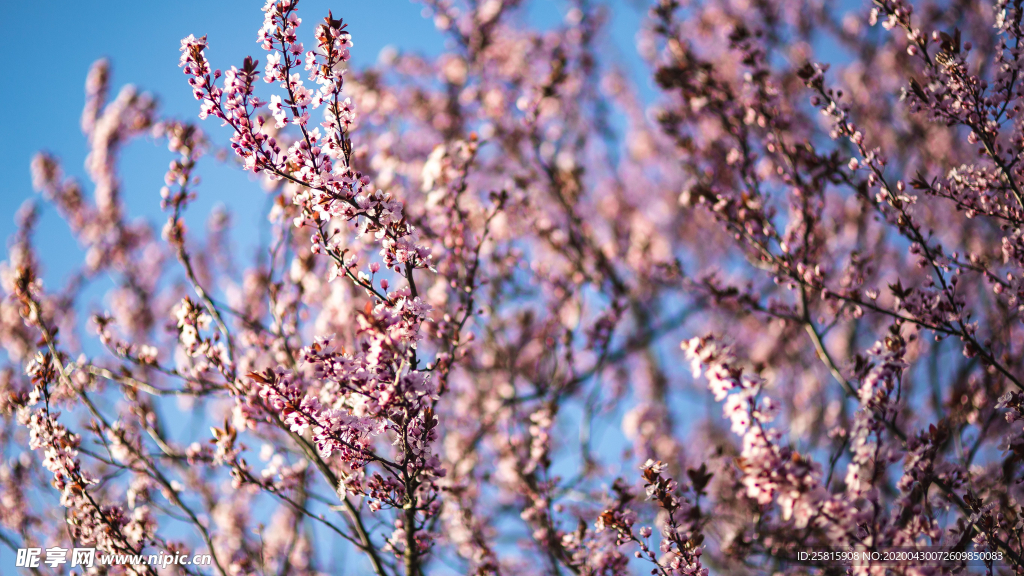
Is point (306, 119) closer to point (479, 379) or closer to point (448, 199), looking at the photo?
point (448, 199)

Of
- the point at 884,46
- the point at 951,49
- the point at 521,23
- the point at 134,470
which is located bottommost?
the point at 134,470

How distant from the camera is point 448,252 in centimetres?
459

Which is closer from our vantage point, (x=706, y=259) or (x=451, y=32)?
(x=451, y=32)

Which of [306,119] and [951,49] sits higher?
[951,49]

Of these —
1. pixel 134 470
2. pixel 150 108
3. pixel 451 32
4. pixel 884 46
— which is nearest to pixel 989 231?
pixel 884 46

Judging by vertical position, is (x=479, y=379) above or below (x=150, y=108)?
below

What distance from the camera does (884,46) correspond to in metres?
7.59

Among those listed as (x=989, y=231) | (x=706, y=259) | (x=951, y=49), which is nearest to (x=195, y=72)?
(x=951, y=49)

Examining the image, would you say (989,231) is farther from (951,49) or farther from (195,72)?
(195,72)

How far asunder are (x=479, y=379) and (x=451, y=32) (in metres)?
4.35

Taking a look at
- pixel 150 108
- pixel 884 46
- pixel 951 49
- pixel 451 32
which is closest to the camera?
pixel 951 49

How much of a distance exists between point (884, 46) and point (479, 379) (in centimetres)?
738

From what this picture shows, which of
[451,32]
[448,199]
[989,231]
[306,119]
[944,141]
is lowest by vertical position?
[306,119]

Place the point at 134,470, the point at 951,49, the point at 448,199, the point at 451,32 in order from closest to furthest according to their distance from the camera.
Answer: the point at 951,49
the point at 134,470
the point at 448,199
the point at 451,32
